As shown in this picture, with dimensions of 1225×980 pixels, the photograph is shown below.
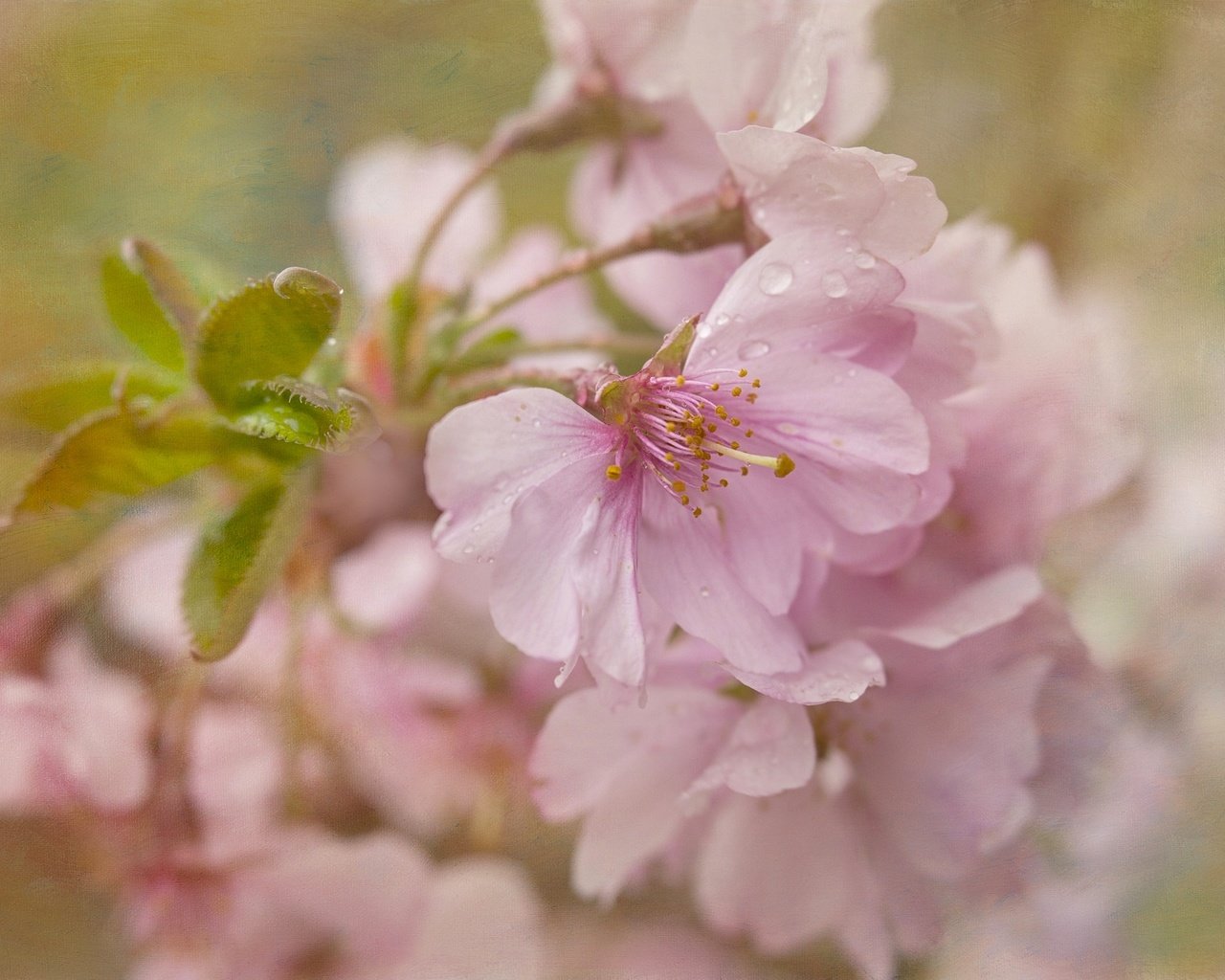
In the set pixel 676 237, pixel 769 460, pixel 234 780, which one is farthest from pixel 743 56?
pixel 234 780

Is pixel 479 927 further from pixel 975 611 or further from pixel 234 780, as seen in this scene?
pixel 975 611

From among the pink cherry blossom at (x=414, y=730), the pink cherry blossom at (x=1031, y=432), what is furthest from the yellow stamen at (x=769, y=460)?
the pink cherry blossom at (x=414, y=730)

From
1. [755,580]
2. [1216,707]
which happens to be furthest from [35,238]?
[1216,707]

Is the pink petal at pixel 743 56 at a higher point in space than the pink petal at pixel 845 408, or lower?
higher

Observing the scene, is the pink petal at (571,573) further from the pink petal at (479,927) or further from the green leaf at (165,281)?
the pink petal at (479,927)

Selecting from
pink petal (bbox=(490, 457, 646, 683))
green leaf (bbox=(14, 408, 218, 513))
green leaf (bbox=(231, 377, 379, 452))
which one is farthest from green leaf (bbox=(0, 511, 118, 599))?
pink petal (bbox=(490, 457, 646, 683))

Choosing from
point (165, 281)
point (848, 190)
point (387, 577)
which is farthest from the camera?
point (387, 577)

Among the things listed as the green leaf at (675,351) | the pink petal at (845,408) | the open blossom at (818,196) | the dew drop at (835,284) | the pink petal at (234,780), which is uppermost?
the open blossom at (818,196)
